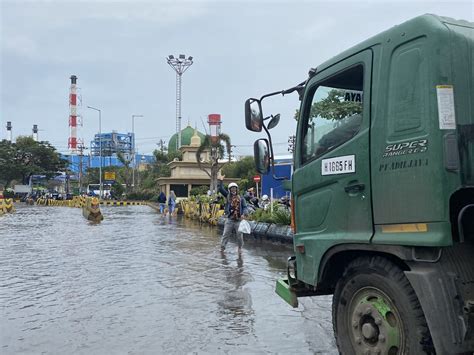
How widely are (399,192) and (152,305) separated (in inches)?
162

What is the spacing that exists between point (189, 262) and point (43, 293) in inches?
129

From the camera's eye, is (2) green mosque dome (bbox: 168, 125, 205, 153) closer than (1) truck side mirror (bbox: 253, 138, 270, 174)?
No

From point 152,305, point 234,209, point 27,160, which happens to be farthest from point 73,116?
point 152,305

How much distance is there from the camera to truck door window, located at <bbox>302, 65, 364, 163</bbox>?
3691 millimetres

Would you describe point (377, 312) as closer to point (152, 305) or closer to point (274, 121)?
point (274, 121)

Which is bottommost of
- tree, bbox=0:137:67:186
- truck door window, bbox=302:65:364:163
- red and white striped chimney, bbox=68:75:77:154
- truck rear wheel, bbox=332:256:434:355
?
truck rear wheel, bbox=332:256:434:355

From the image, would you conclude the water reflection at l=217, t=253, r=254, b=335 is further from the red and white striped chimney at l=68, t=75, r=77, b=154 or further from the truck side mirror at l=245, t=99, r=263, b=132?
the red and white striped chimney at l=68, t=75, r=77, b=154

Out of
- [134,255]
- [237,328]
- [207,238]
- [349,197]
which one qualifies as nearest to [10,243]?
[134,255]

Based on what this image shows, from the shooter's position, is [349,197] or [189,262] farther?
[189,262]

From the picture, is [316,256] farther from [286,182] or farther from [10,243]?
[10,243]

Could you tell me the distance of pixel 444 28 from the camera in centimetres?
305

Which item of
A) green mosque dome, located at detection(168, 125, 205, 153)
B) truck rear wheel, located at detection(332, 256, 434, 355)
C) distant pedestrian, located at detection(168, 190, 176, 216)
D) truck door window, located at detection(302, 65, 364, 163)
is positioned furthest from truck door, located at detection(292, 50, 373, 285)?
green mosque dome, located at detection(168, 125, 205, 153)

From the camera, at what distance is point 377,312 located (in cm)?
329

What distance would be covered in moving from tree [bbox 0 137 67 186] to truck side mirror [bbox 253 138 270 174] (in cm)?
6168
